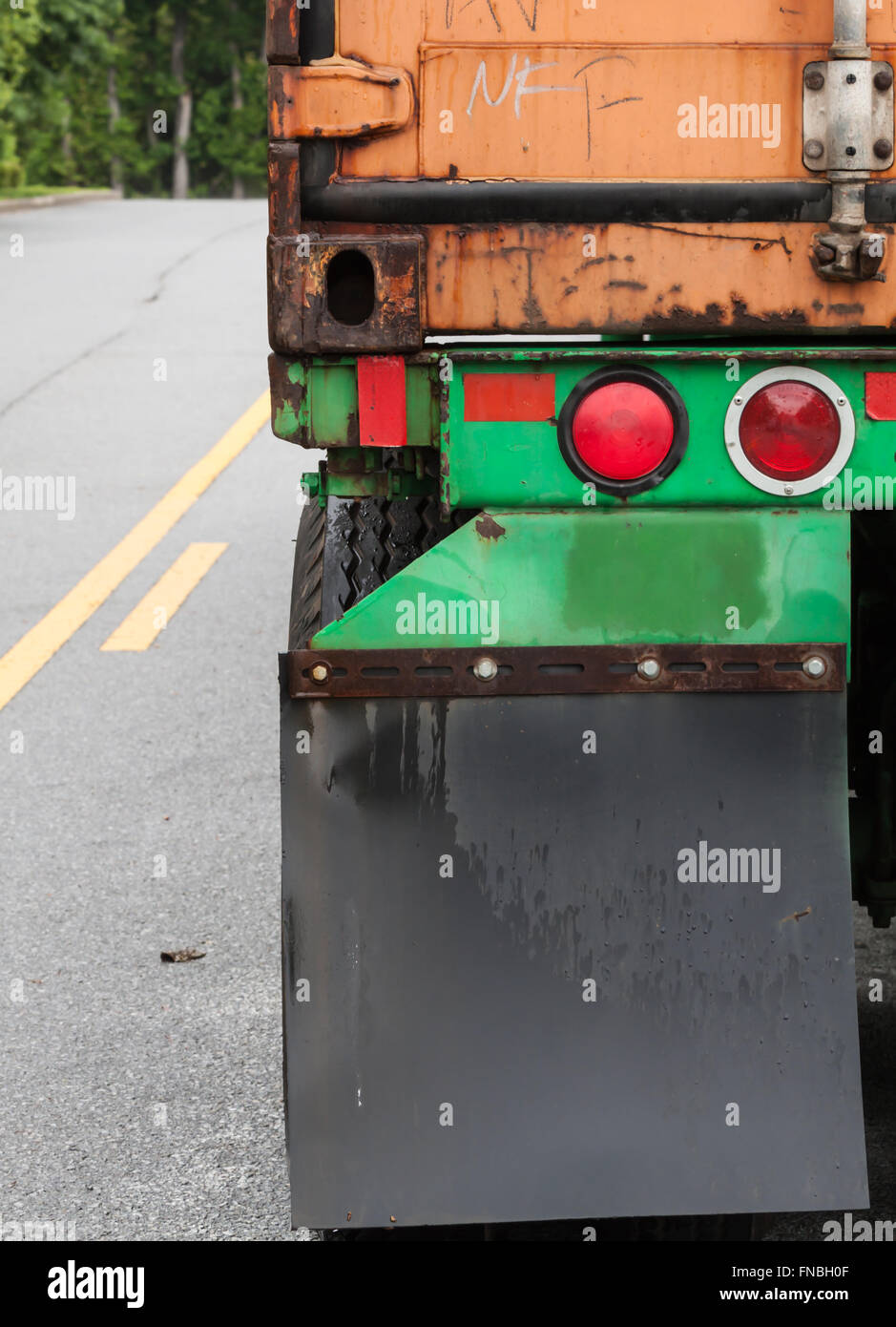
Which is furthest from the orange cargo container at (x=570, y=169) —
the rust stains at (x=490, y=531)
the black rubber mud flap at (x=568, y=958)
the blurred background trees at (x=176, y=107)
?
the blurred background trees at (x=176, y=107)

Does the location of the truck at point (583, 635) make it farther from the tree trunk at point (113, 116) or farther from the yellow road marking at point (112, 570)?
the tree trunk at point (113, 116)

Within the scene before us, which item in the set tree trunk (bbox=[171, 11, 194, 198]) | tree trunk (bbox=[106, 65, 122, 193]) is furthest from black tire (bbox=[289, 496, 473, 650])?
tree trunk (bbox=[171, 11, 194, 198])

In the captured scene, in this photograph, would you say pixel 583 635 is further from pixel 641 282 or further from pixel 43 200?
pixel 43 200

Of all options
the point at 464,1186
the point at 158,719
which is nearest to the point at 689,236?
the point at 464,1186

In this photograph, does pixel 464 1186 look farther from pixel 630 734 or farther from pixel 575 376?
pixel 575 376

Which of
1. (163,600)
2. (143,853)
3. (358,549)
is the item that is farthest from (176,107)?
(358,549)

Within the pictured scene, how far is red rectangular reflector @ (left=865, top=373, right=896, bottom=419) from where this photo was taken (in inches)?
100

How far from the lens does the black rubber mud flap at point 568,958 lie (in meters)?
2.53

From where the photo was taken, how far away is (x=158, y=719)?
6.61m

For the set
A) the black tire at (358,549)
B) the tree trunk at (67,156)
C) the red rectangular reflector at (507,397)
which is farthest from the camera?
the tree trunk at (67,156)

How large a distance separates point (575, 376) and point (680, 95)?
0.43m

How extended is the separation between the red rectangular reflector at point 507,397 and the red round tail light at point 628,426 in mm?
35

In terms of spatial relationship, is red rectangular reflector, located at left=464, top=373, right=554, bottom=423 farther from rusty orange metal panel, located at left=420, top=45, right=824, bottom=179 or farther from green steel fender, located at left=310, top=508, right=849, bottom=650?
rusty orange metal panel, located at left=420, top=45, right=824, bottom=179
